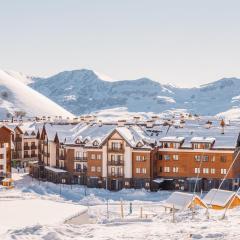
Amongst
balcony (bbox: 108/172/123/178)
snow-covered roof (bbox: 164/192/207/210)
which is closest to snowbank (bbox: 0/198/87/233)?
snow-covered roof (bbox: 164/192/207/210)

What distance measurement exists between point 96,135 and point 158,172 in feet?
37.4

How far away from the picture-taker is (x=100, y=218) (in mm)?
56500

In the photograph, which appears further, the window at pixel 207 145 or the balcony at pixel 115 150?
the balcony at pixel 115 150

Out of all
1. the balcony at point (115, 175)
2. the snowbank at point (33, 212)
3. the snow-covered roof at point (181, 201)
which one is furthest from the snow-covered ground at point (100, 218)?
the balcony at point (115, 175)

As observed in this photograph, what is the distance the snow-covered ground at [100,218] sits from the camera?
3581 centimetres

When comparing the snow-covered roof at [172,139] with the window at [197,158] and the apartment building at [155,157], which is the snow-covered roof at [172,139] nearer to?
the apartment building at [155,157]

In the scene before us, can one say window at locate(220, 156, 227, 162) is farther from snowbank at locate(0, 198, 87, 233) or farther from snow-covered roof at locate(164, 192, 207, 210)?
snowbank at locate(0, 198, 87, 233)

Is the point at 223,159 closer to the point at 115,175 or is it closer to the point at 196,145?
the point at 196,145

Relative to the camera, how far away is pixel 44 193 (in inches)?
3169

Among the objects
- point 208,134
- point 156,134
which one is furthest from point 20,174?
point 208,134

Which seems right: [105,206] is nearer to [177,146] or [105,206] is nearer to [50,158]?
[177,146]

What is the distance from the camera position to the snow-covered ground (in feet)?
117

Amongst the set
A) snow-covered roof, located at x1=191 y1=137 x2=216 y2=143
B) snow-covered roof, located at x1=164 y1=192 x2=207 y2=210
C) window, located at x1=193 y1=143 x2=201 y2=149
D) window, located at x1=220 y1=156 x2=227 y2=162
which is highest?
snow-covered roof, located at x1=191 y1=137 x2=216 y2=143

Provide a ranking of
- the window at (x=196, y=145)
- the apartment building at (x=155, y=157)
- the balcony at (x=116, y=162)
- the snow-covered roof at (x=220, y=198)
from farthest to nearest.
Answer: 1. the balcony at (x=116, y=162)
2. the window at (x=196, y=145)
3. the apartment building at (x=155, y=157)
4. the snow-covered roof at (x=220, y=198)
